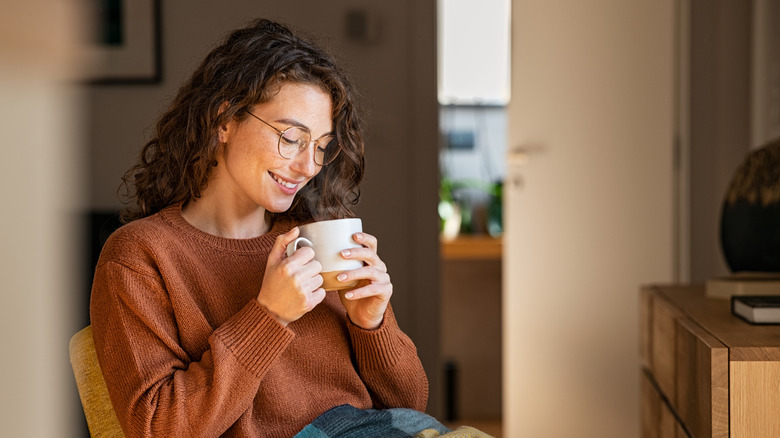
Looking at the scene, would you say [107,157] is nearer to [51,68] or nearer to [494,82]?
[51,68]

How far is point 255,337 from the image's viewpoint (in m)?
1.00

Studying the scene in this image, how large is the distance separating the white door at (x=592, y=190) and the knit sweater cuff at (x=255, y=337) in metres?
1.75

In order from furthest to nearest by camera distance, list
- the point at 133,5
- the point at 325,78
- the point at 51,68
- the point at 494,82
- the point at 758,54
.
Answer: the point at 494,82, the point at 758,54, the point at 133,5, the point at 325,78, the point at 51,68

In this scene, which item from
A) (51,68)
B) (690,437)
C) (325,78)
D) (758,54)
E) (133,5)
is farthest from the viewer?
(758,54)

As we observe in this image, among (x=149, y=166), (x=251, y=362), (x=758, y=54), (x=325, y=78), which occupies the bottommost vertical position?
(x=251, y=362)

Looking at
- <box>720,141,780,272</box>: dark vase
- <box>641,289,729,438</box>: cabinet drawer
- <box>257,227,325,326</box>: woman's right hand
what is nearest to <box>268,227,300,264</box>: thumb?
<box>257,227,325,326</box>: woman's right hand

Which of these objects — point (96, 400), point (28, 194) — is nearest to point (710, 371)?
point (96, 400)

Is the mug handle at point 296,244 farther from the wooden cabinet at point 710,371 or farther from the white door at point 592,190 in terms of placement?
the white door at point 592,190

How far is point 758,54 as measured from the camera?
2535 millimetres

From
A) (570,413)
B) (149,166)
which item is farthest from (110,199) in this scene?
(570,413)

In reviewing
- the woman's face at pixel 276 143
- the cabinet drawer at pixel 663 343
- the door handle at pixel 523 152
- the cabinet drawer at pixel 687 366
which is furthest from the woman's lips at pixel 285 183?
the door handle at pixel 523 152

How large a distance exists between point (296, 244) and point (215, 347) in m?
0.16

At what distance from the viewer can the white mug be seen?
3.36 ft

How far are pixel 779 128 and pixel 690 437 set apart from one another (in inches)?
50.2
